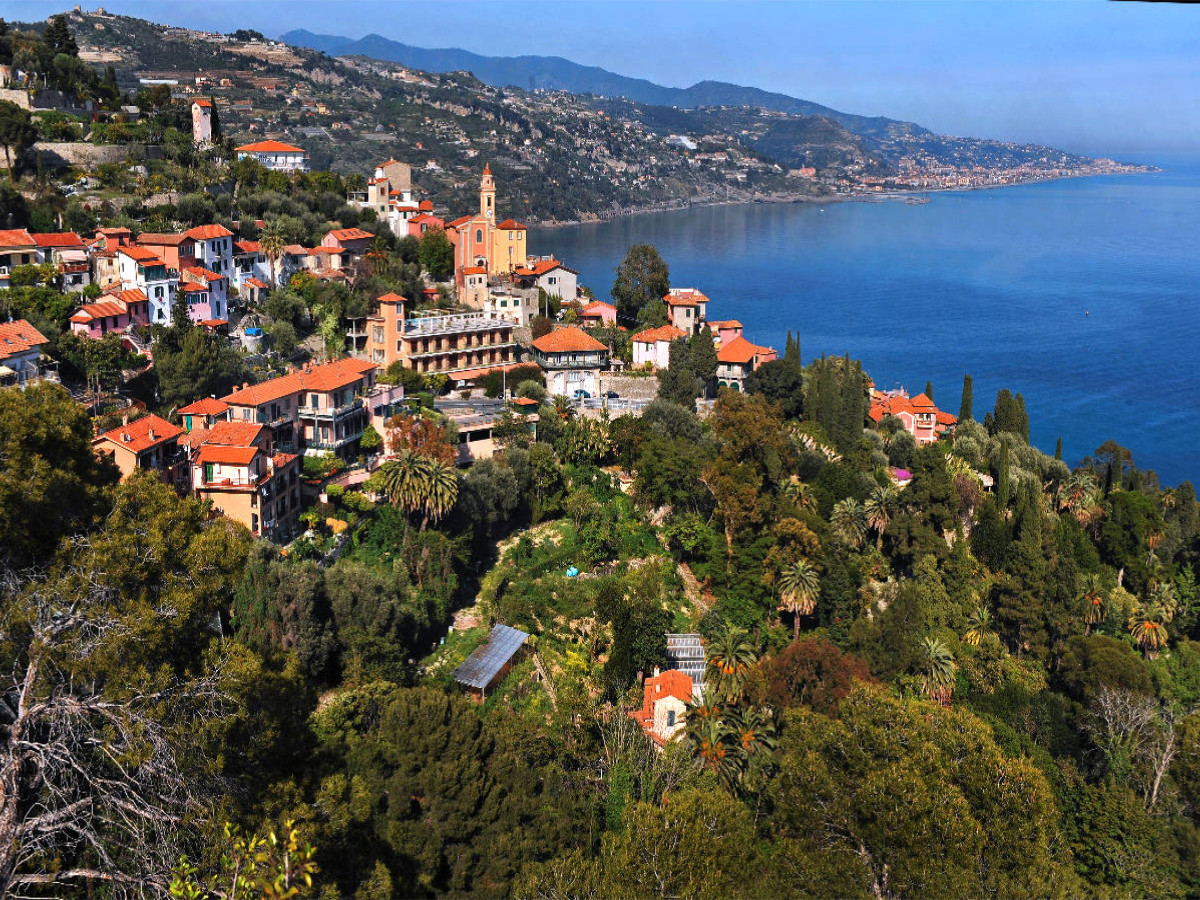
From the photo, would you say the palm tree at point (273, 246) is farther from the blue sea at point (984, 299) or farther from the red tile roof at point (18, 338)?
the blue sea at point (984, 299)

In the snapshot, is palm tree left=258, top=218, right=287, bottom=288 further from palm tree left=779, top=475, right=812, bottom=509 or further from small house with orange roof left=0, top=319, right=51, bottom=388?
palm tree left=779, top=475, right=812, bottom=509

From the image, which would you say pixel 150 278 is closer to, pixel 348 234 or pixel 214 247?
pixel 214 247

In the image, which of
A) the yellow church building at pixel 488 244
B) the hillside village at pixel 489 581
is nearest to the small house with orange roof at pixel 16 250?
the hillside village at pixel 489 581

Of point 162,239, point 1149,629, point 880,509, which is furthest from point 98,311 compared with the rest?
point 1149,629

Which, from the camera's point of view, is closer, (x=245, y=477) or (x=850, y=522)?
(x=245, y=477)

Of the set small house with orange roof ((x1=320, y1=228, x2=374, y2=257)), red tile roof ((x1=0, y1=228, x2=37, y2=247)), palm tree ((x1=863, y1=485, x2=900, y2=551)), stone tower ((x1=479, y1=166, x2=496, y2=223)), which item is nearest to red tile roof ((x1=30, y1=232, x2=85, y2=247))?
red tile roof ((x1=0, y1=228, x2=37, y2=247))
